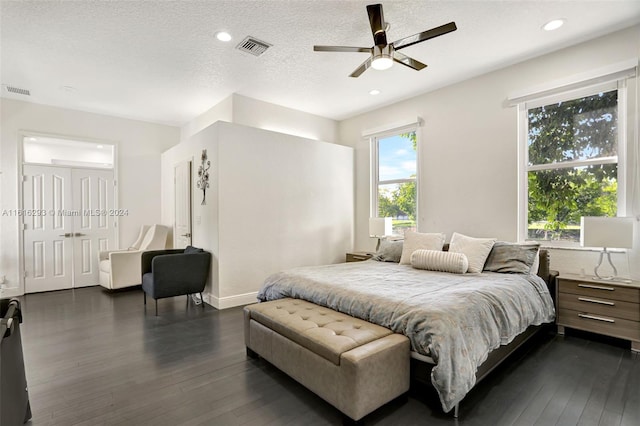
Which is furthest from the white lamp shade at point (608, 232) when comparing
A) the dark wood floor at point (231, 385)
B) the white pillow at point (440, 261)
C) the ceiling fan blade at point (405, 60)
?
the ceiling fan blade at point (405, 60)

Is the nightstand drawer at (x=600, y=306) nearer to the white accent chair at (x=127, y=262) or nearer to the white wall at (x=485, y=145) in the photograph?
the white wall at (x=485, y=145)

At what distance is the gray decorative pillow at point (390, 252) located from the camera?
4.07 m

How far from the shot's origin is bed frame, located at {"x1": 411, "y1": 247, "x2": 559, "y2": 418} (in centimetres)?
204

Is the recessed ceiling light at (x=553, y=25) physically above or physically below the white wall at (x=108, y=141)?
above

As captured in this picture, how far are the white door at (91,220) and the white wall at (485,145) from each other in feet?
17.4

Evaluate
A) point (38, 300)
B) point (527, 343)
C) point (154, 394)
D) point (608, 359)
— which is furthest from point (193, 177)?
point (608, 359)

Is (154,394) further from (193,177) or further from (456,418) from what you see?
(193,177)

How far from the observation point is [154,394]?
2146 millimetres

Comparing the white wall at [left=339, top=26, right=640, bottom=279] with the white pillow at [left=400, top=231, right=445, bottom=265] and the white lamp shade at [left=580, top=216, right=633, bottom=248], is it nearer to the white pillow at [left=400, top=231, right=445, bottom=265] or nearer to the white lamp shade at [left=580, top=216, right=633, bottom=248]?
the white lamp shade at [left=580, top=216, right=633, bottom=248]

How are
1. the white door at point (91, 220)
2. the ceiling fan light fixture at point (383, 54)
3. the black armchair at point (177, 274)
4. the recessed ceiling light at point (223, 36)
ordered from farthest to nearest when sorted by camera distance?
the white door at point (91, 220) → the black armchair at point (177, 274) → the recessed ceiling light at point (223, 36) → the ceiling fan light fixture at point (383, 54)

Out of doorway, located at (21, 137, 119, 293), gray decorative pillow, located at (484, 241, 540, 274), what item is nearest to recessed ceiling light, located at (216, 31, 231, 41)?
gray decorative pillow, located at (484, 241, 540, 274)

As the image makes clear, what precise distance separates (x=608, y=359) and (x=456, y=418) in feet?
5.88

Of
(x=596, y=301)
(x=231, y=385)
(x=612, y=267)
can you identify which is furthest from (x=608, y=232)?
(x=231, y=385)

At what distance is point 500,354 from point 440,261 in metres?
1.11
